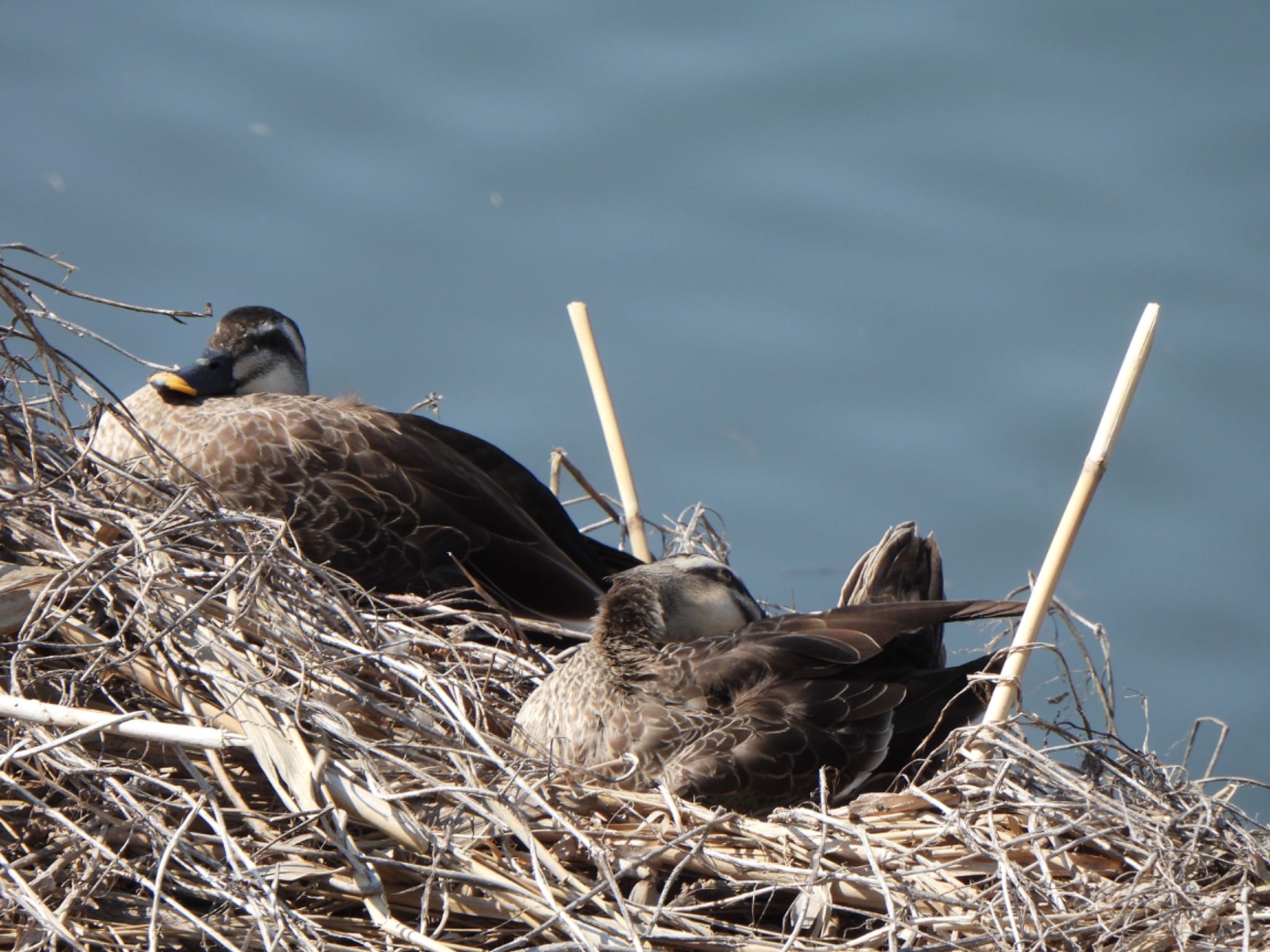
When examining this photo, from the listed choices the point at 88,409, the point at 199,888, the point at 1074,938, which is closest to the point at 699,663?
the point at 1074,938

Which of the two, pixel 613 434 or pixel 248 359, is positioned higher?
pixel 248 359

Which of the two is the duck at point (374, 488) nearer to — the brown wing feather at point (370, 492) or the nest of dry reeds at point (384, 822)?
the brown wing feather at point (370, 492)

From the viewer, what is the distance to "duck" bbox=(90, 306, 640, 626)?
146 inches

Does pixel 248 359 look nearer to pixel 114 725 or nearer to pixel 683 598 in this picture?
pixel 683 598

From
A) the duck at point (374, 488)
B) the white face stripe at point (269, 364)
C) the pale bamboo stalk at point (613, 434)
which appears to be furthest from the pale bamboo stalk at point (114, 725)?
the white face stripe at point (269, 364)

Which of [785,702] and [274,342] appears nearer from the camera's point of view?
[785,702]

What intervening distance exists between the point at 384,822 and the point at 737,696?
874 millimetres

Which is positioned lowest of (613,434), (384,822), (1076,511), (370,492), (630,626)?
(384,822)

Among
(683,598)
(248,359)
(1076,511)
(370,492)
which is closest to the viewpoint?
(1076,511)

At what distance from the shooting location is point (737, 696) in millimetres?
3027

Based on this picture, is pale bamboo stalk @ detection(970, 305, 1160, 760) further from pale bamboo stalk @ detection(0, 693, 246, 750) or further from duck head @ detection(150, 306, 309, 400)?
duck head @ detection(150, 306, 309, 400)

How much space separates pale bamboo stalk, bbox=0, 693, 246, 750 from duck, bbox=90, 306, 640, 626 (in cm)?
112

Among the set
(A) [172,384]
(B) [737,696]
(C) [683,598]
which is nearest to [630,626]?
(C) [683,598]

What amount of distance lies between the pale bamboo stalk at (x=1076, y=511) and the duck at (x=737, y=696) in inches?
8.1
